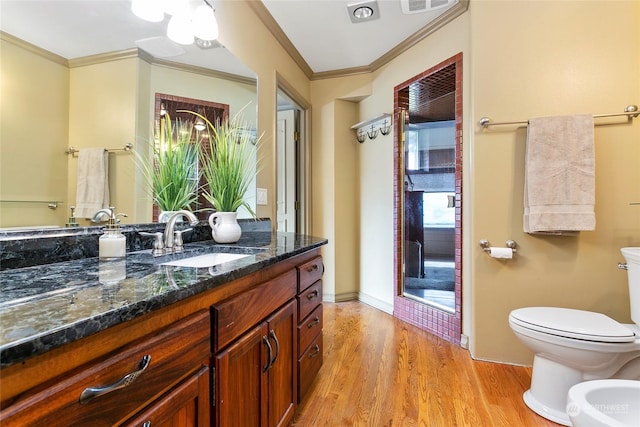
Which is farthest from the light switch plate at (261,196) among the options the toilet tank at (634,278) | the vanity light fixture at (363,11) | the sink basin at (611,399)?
the toilet tank at (634,278)

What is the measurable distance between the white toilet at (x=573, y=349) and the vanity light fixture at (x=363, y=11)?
2.10m

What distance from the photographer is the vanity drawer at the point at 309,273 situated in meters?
1.44

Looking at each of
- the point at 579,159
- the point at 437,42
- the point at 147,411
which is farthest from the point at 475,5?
the point at 147,411

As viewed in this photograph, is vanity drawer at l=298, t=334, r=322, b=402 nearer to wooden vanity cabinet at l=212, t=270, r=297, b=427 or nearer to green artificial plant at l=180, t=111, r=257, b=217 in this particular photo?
wooden vanity cabinet at l=212, t=270, r=297, b=427

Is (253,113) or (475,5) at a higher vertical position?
(475,5)

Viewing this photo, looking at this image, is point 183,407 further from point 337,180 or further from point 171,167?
point 337,180

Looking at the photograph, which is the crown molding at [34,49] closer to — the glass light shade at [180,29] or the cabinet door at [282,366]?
the glass light shade at [180,29]

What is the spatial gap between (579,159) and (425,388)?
1.53 meters

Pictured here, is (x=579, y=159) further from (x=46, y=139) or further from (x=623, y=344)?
(x=46, y=139)

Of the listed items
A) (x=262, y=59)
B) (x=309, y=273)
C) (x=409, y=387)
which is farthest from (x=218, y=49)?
(x=409, y=387)

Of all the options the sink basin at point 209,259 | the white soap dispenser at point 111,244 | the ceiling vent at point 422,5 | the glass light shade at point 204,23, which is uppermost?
the ceiling vent at point 422,5

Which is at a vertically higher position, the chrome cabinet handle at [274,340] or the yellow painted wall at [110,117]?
the yellow painted wall at [110,117]

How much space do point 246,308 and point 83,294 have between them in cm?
43

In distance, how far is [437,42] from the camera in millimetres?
2420
